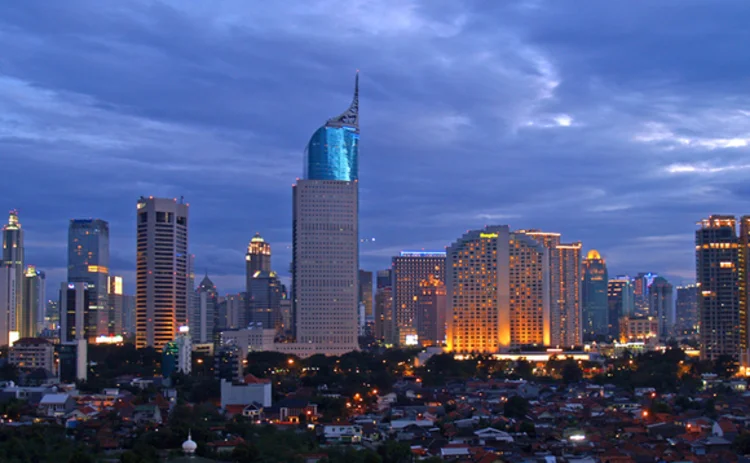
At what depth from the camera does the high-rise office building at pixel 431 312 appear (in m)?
113

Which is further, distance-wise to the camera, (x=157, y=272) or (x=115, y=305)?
(x=115, y=305)

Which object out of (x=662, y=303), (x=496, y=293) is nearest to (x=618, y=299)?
(x=662, y=303)

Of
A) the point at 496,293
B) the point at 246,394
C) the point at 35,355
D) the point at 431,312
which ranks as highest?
the point at 496,293

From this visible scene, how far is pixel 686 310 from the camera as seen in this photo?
15012 cm

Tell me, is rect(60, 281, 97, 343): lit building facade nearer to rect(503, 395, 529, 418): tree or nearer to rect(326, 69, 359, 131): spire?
rect(326, 69, 359, 131): spire

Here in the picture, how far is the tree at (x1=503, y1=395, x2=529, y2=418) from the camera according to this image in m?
44.1

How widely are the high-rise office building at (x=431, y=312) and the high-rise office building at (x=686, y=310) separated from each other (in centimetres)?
3800

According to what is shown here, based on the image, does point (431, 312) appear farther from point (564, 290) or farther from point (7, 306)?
point (7, 306)

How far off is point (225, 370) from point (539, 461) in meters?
28.3

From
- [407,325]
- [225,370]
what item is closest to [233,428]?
[225,370]

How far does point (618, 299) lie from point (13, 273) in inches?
3067

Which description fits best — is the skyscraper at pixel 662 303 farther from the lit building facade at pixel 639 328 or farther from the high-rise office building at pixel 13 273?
Answer: the high-rise office building at pixel 13 273

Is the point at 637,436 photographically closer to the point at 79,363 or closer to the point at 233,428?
the point at 233,428

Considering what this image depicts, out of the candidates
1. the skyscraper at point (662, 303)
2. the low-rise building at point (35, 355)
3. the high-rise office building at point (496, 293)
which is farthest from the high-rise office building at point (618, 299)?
the low-rise building at point (35, 355)
